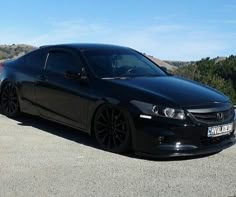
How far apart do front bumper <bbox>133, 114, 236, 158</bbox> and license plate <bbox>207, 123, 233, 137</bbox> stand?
0.24 feet

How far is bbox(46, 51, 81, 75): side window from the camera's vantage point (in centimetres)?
765

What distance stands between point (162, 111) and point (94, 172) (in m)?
1.15

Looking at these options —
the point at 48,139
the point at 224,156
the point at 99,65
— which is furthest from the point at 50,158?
the point at 224,156

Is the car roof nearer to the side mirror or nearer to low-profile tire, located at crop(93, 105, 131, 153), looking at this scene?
the side mirror

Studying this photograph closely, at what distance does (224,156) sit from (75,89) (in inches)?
88.4

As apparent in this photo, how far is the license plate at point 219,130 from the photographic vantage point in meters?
6.39

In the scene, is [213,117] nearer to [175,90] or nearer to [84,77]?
[175,90]

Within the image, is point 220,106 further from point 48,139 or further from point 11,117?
point 11,117

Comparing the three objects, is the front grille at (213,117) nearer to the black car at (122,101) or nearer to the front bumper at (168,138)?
the black car at (122,101)

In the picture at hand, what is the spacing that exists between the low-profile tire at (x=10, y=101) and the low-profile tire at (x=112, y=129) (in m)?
2.26

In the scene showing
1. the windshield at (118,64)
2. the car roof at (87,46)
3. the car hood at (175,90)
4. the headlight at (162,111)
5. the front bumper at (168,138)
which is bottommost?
the front bumper at (168,138)

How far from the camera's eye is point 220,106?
21.9 ft

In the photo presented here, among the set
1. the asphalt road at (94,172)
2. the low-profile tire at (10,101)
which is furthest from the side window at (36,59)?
the asphalt road at (94,172)

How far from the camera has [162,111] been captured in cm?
630
